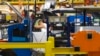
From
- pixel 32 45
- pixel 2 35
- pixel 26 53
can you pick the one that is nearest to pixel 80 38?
pixel 32 45

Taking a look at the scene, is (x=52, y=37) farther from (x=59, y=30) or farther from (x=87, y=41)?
(x=59, y=30)

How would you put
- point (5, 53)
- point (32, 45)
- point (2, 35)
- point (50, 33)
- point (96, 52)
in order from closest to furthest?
point (32, 45), point (96, 52), point (5, 53), point (50, 33), point (2, 35)

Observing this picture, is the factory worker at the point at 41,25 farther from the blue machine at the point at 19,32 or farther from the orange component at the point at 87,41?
the orange component at the point at 87,41

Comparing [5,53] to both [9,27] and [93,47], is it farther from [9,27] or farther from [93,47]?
[93,47]

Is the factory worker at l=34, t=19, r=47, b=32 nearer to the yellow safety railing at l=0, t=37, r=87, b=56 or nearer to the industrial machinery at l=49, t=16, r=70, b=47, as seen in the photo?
the industrial machinery at l=49, t=16, r=70, b=47

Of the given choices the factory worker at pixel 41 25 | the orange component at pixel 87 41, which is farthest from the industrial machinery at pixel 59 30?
the orange component at pixel 87 41

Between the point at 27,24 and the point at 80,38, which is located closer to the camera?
the point at 80,38

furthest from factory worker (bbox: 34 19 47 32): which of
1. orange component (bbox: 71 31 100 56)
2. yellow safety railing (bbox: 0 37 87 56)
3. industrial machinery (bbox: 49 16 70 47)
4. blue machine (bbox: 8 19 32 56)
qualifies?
orange component (bbox: 71 31 100 56)

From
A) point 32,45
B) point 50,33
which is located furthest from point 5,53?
point 32,45

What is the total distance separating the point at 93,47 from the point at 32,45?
2.73 ft

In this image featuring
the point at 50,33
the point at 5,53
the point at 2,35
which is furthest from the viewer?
the point at 2,35

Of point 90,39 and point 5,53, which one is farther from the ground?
point 90,39

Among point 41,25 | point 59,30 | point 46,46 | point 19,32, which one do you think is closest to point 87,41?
point 46,46

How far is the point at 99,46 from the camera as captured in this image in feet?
13.8
